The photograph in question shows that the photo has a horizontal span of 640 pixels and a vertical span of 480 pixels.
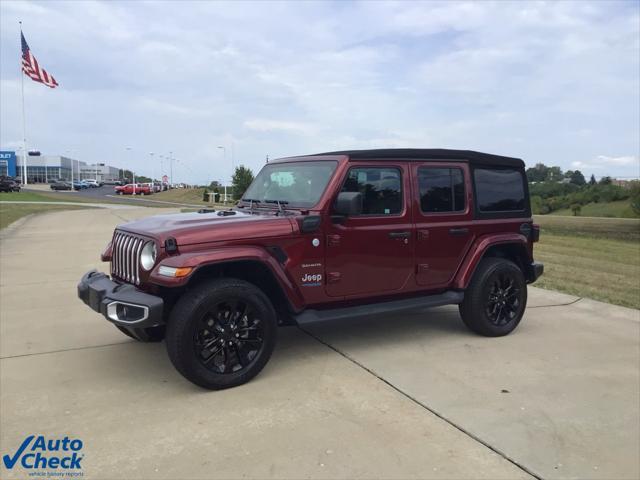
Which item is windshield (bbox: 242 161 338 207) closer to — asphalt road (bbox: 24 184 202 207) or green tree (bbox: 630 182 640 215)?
green tree (bbox: 630 182 640 215)

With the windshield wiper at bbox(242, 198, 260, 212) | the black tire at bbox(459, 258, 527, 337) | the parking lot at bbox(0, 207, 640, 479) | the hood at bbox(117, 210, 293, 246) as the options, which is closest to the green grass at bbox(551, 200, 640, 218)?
the black tire at bbox(459, 258, 527, 337)

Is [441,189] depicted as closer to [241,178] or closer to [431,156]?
[431,156]

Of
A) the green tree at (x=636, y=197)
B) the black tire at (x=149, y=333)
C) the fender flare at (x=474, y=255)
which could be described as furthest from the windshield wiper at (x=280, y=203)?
the green tree at (x=636, y=197)

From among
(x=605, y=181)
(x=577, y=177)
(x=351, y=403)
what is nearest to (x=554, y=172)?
(x=577, y=177)

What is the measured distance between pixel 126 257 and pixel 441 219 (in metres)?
2.83

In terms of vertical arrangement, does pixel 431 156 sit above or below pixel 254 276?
above

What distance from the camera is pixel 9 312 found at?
604 cm

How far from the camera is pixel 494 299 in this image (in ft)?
17.6

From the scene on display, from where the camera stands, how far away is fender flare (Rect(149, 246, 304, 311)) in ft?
12.1

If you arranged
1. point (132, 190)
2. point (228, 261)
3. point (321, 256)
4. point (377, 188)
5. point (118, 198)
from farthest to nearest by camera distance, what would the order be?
point (132, 190) → point (118, 198) → point (377, 188) → point (321, 256) → point (228, 261)

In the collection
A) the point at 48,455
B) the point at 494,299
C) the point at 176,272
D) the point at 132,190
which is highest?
the point at 132,190

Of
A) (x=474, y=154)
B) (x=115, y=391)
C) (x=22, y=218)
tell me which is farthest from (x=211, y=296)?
(x=22, y=218)

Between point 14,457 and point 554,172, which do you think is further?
point 554,172

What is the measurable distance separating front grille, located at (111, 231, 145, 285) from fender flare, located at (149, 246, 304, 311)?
32 cm
